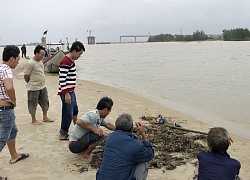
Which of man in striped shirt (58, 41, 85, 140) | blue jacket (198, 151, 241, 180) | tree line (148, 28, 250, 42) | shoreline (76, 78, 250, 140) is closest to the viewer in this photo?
blue jacket (198, 151, 241, 180)

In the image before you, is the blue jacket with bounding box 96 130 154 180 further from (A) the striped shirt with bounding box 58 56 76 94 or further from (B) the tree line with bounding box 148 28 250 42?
(B) the tree line with bounding box 148 28 250 42

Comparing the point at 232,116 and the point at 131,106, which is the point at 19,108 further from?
the point at 232,116

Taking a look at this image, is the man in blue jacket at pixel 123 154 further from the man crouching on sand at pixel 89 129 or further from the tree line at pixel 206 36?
the tree line at pixel 206 36

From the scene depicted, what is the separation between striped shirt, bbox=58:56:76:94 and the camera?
464 centimetres

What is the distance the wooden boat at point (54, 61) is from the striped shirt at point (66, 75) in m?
13.6

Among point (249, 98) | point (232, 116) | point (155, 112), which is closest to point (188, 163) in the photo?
point (155, 112)

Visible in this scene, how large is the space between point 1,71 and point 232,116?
748 cm

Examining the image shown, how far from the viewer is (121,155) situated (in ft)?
8.93

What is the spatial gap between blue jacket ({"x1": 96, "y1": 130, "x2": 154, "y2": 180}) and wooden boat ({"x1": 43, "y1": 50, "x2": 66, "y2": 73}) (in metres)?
15.8

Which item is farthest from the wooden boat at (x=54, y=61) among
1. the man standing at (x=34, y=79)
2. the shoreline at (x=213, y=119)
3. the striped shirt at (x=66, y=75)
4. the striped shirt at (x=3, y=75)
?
the striped shirt at (x=3, y=75)

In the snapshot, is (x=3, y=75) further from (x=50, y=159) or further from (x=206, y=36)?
(x=206, y=36)

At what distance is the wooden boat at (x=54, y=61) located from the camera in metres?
18.0

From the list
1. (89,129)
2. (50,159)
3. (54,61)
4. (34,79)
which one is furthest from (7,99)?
(54,61)

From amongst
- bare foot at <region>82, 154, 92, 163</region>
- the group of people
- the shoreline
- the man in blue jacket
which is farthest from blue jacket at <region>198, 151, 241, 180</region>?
the shoreline
